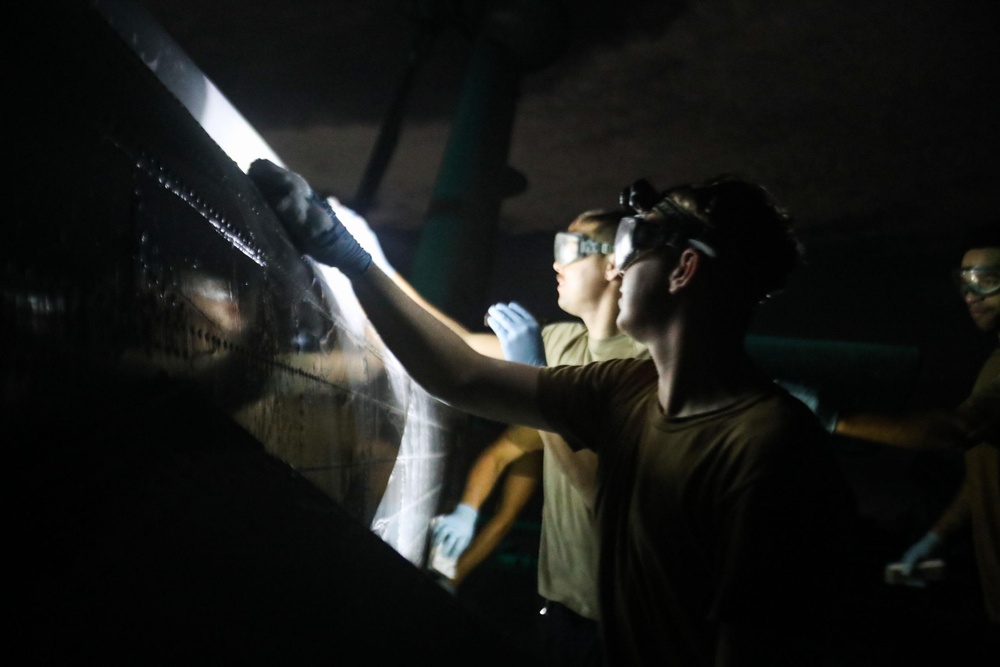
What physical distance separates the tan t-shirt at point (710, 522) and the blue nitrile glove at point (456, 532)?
7.93 feet

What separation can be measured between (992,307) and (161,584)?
4.24 meters

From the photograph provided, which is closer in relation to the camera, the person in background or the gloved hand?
the gloved hand

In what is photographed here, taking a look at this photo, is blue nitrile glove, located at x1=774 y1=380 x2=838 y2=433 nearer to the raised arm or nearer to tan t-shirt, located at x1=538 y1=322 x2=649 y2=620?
tan t-shirt, located at x1=538 y1=322 x2=649 y2=620

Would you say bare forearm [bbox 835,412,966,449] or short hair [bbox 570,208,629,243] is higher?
short hair [bbox 570,208,629,243]

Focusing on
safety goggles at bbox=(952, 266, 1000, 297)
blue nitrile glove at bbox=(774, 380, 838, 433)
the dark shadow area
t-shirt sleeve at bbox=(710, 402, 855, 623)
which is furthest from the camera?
safety goggles at bbox=(952, 266, 1000, 297)

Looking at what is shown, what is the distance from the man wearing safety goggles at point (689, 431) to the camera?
1.35m

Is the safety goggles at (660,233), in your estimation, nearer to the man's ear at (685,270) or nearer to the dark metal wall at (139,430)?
the man's ear at (685,270)

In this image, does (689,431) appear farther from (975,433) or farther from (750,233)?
(975,433)

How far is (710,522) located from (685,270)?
67cm

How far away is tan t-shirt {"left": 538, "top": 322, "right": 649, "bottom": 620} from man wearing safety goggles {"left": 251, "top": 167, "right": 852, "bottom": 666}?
38 centimetres

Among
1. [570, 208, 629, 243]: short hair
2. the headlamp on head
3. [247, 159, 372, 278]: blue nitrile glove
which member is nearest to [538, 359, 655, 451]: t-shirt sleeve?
the headlamp on head

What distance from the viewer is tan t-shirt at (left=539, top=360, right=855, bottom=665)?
1.34 meters

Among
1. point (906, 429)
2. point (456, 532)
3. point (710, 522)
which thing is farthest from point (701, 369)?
point (456, 532)

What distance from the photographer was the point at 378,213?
38.3 ft
